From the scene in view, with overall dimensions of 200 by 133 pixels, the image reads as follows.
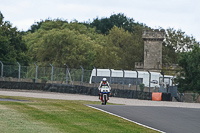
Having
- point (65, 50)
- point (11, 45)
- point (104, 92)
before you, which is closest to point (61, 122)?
point (104, 92)

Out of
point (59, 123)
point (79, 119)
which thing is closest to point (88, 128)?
point (59, 123)

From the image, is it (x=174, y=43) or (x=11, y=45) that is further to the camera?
(x=174, y=43)

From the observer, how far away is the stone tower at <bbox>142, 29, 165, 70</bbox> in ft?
282

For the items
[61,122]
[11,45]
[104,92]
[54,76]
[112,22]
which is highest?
[112,22]

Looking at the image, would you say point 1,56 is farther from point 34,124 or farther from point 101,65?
point 34,124

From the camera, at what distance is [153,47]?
86812 mm

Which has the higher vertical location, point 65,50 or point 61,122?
point 65,50

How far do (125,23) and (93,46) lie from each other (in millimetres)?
49799

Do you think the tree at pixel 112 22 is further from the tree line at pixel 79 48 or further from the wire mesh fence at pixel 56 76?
the wire mesh fence at pixel 56 76

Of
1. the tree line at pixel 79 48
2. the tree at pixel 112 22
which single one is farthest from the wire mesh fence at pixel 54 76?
the tree at pixel 112 22

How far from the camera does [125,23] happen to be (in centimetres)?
13700

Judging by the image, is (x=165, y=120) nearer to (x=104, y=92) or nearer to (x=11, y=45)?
(x=104, y=92)

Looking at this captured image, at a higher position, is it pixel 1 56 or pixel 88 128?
pixel 1 56

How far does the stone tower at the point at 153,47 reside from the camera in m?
86.0
